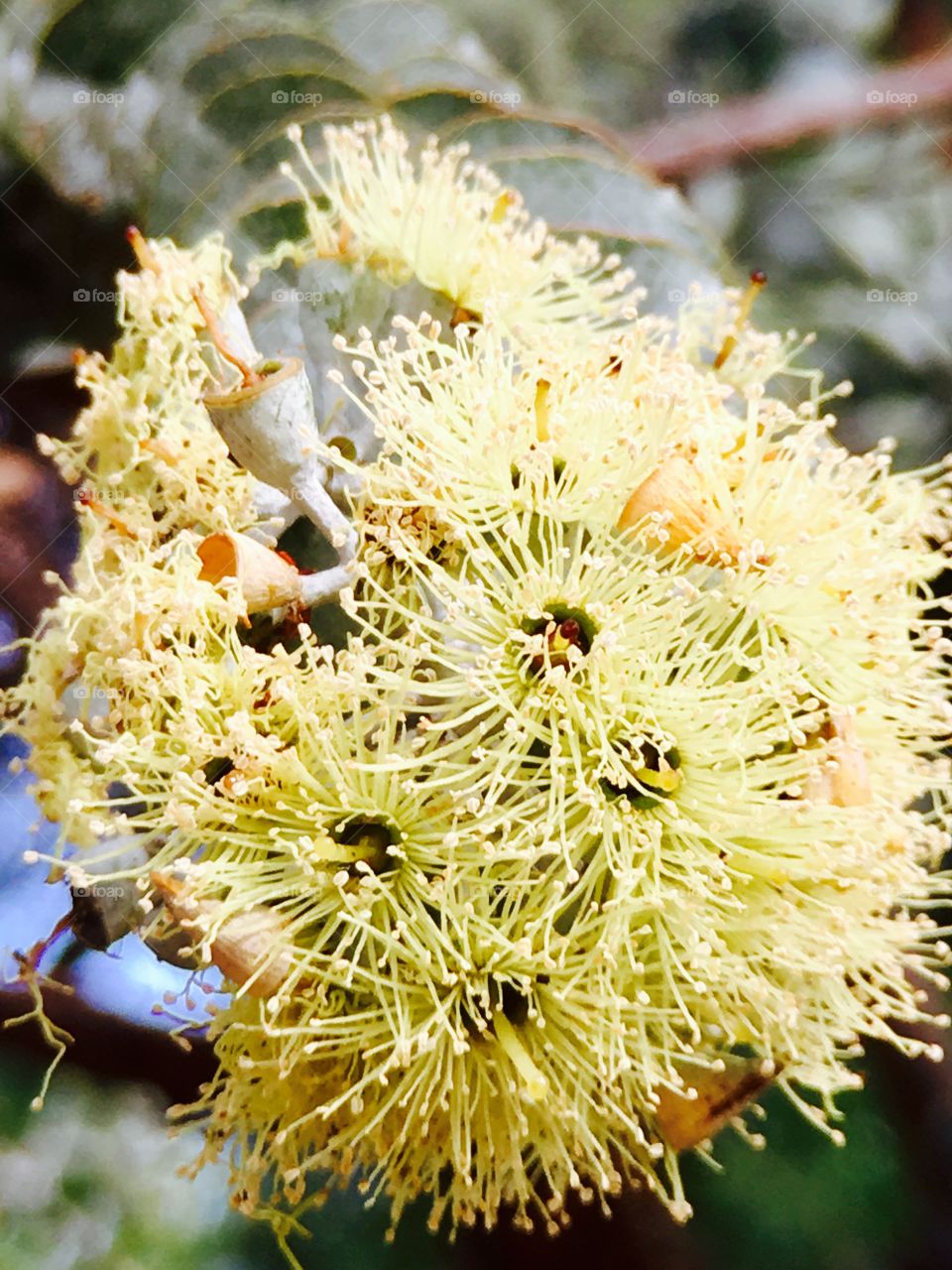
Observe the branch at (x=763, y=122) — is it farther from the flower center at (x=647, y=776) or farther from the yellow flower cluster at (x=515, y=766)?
the flower center at (x=647, y=776)

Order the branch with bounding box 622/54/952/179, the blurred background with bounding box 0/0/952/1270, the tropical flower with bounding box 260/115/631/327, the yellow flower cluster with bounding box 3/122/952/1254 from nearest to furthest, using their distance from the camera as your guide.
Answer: the yellow flower cluster with bounding box 3/122/952/1254
the tropical flower with bounding box 260/115/631/327
the blurred background with bounding box 0/0/952/1270
the branch with bounding box 622/54/952/179

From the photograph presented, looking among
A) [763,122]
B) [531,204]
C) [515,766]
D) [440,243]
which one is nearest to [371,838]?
[515,766]

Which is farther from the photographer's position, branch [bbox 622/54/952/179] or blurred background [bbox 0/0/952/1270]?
branch [bbox 622/54/952/179]

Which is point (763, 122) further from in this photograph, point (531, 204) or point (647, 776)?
point (647, 776)

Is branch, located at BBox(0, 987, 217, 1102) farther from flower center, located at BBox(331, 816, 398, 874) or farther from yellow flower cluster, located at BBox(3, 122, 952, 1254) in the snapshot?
flower center, located at BBox(331, 816, 398, 874)

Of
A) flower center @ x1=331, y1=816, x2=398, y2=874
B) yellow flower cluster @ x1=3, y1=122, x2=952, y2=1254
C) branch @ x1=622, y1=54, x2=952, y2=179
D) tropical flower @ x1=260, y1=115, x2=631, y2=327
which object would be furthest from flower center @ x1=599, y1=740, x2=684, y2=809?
branch @ x1=622, y1=54, x2=952, y2=179

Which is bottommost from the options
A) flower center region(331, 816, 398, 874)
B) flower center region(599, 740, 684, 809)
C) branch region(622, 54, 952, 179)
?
flower center region(331, 816, 398, 874)

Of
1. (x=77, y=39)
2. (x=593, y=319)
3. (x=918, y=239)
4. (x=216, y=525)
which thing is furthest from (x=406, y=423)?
(x=918, y=239)
